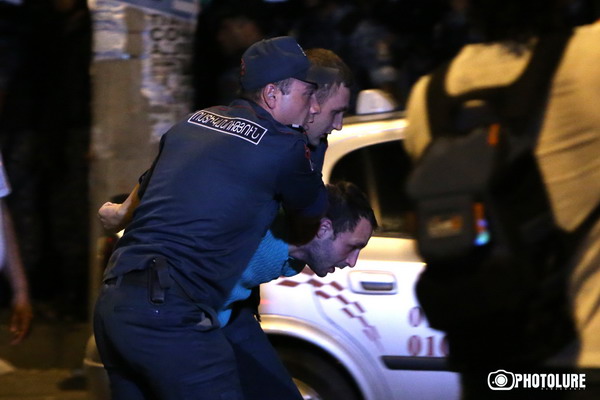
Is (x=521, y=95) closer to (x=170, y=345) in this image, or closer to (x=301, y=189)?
(x=301, y=189)

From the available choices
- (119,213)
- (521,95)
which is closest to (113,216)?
(119,213)

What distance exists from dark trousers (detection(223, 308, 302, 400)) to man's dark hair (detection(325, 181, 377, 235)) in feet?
1.45

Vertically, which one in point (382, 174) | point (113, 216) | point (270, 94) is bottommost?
point (382, 174)

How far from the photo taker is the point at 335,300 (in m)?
Result: 4.52

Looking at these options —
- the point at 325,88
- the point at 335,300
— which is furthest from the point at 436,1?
the point at 325,88

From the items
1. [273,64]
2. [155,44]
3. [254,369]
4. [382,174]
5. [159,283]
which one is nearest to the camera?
[159,283]

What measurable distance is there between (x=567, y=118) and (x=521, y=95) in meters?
0.13

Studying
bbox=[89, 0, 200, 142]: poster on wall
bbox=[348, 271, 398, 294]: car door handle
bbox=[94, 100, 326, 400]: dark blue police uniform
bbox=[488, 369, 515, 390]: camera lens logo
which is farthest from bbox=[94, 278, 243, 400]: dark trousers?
bbox=[89, 0, 200, 142]: poster on wall

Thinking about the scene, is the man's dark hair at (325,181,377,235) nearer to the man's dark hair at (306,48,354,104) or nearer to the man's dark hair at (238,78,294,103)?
the man's dark hair at (306,48,354,104)

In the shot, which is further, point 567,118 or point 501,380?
point 501,380

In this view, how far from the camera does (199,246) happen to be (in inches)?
113

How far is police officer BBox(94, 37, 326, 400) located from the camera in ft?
9.36

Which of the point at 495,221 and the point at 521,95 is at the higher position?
the point at 521,95

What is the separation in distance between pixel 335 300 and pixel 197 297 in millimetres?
1686
